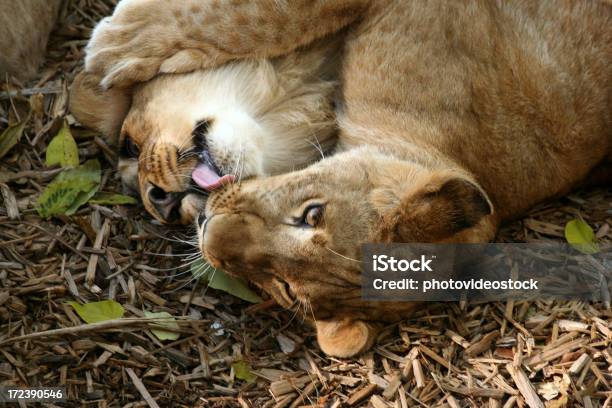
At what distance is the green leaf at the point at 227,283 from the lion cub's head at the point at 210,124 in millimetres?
239

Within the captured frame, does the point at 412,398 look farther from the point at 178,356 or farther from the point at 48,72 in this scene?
the point at 48,72

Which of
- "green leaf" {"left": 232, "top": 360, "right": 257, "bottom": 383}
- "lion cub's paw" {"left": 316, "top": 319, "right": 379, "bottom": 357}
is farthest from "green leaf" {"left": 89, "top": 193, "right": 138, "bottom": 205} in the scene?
"lion cub's paw" {"left": 316, "top": 319, "right": 379, "bottom": 357}

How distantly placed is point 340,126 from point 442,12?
71 centimetres

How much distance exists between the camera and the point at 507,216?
13.8 feet

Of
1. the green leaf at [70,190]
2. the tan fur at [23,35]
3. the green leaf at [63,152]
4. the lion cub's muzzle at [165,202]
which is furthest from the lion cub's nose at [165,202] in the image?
the tan fur at [23,35]

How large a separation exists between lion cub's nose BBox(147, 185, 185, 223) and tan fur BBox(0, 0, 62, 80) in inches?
49.2

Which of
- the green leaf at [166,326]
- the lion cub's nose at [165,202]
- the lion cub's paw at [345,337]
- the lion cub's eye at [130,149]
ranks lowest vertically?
the green leaf at [166,326]

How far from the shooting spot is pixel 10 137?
14.6 ft

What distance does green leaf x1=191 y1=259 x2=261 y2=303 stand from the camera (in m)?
4.02

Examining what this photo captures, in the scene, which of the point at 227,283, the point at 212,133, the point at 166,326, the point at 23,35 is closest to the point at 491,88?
the point at 212,133

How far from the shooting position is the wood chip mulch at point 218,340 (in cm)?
361

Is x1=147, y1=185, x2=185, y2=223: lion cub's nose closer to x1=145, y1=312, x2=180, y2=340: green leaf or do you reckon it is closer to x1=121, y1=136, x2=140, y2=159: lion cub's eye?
x1=121, y1=136, x2=140, y2=159: lion cub's eye

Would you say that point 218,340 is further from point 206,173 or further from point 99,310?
point 206,173

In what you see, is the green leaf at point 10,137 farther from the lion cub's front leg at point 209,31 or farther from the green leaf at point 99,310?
the green leaf at point 99,310
